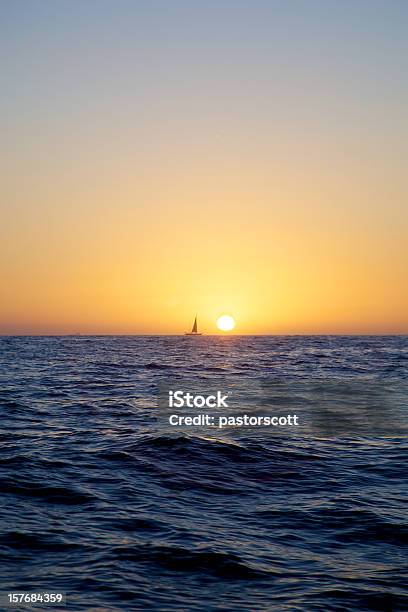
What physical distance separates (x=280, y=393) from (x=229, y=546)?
67.6ft

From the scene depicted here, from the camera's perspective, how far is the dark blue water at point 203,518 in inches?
314

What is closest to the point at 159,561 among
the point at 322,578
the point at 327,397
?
the point at 322,578

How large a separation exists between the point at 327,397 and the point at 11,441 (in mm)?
16208

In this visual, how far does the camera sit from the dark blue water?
7.99 metres

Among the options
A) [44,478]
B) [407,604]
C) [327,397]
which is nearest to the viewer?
[407,604]

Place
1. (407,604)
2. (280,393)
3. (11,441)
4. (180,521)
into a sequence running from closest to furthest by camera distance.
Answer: (407,604), (180,521), (11,441), (280,393)

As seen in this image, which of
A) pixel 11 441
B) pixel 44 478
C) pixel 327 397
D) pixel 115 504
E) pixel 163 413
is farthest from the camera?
pixel 327 397

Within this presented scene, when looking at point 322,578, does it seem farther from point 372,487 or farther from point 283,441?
point 283,441

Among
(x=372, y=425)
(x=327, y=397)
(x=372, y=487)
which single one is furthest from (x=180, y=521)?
(x=327, y=397)

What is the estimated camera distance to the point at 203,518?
10.9 meters

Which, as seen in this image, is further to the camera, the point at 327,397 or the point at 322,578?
the point at 327,397

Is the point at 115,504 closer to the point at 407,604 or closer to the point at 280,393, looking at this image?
the point at 407,604

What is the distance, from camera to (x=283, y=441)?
1853 centimetres

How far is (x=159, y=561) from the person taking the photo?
8.88 meters
